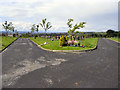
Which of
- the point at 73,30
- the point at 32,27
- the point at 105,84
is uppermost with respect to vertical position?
the point at 32,27

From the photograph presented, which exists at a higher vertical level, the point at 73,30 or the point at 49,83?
the point at 73,30

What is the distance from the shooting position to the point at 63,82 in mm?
4750

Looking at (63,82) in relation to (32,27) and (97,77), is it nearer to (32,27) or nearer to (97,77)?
(97,77)

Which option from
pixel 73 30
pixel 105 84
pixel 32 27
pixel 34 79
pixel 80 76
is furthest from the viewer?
pixel 32 27

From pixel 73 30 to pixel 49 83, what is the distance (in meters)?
16.5

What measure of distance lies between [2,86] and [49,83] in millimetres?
2286

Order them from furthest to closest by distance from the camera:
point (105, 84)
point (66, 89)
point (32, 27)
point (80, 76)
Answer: point (32, 27), point (80, 76), point (105, 84), point (66, 89)

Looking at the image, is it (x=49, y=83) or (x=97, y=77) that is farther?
(x=97, y=77)

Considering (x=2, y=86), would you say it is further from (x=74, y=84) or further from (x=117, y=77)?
(x=117, y=77)

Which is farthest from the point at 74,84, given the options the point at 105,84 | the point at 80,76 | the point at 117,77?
the point at 117,77

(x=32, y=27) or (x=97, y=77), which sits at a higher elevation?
(x=32, y=27)

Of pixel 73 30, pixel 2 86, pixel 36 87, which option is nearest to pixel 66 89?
pixel 36 87

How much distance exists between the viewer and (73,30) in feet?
65.3

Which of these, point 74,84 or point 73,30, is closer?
point 74,84
